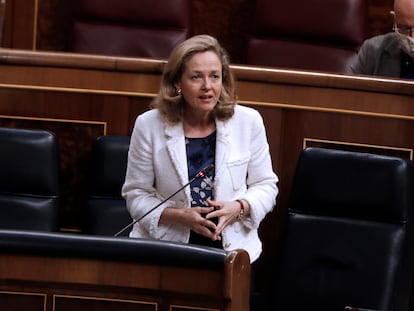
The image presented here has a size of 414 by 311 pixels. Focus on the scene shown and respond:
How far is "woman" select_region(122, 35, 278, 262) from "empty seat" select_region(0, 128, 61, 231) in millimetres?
249

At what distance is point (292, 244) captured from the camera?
1416mm

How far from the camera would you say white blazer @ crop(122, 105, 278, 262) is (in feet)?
4.10

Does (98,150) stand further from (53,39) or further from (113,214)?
(53,39)

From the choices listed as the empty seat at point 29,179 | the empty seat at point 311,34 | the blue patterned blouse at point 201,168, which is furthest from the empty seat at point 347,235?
the empty seat at point 311,34

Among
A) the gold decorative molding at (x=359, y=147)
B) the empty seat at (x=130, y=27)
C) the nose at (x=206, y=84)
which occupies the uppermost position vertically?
the empty seat at (x=130, y=27)

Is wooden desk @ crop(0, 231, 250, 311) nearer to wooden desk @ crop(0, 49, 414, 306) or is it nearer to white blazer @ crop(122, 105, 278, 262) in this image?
white blazer @ crop(122, 105, 278, 262)

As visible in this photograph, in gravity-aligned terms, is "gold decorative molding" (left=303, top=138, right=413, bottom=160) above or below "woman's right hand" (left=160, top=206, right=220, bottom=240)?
above

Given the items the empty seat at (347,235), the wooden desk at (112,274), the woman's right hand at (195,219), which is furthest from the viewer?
the empty seat at (347,235)

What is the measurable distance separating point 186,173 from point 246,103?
30cm

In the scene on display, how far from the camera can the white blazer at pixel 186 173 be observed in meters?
1.25

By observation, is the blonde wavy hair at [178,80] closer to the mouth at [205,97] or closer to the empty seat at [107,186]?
the mouth at [205,97]

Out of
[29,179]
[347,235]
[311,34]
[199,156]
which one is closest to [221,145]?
[199,156]

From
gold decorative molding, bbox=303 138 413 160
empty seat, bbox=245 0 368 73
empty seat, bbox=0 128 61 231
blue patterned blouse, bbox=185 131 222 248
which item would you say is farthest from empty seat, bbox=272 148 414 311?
empty seat, bbox=245 0 368 73

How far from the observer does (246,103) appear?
1522 millimetres
